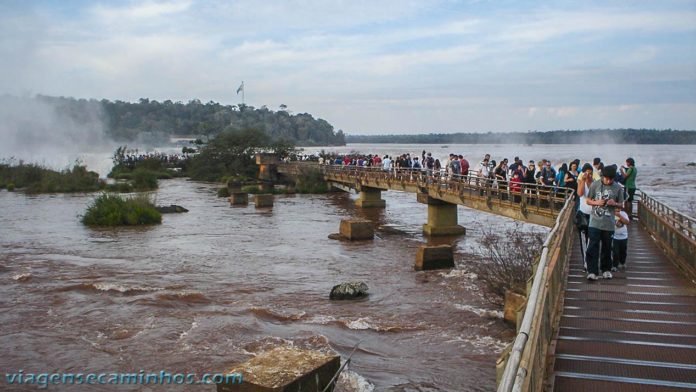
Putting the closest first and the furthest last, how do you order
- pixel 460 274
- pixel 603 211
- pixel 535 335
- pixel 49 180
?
1. pixel 535 335
2. pixel 603 211
3. pixel 460 274
4. pixel 49 180

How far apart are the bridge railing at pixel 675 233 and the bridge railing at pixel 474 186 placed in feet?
8.54

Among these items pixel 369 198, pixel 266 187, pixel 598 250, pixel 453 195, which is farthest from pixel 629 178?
pixel 266 187

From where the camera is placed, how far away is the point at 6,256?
2439 centimetres

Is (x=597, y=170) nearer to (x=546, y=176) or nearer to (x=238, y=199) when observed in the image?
(x=546, y=176)

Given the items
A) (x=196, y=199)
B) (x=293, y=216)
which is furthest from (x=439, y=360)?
(x=196, y=199)

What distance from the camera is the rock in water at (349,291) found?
680 inches

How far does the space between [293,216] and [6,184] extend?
40.1 meters

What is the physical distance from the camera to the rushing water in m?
12.3

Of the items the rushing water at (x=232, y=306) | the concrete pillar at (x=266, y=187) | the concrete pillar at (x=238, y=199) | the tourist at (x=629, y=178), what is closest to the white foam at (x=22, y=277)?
the rushing water at (x=232, y=306)

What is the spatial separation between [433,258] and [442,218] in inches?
389

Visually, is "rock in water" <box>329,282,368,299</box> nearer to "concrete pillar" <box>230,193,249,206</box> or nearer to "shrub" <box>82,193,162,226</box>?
"shrub" <box>82,193,162,226</box>

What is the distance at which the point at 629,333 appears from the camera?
7.58m

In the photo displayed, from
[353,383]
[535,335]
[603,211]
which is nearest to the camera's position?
[535,335]

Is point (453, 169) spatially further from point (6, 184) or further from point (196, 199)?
point (6, 184)
